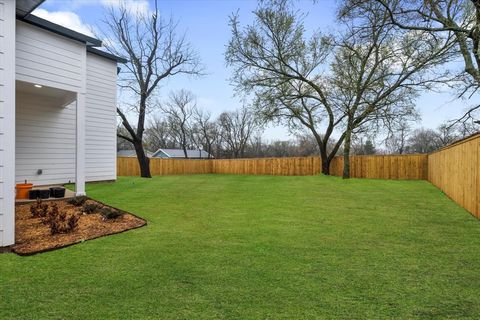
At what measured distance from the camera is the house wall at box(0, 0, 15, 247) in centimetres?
378

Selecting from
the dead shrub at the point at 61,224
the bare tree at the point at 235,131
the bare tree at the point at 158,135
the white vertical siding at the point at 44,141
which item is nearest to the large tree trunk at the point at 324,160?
the white vertical siding at the point at 44,141

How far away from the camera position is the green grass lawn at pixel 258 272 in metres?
2.45

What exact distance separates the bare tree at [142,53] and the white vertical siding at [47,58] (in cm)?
878

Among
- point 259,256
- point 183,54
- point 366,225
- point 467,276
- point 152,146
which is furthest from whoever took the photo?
point 152,146

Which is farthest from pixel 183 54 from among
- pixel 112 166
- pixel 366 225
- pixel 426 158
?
pixel 366 225

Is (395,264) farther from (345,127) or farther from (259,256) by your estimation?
(345,127)

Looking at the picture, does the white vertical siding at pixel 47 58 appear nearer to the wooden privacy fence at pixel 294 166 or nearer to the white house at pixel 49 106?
the white house at pixel 49 106

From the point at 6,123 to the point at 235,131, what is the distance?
41.4m

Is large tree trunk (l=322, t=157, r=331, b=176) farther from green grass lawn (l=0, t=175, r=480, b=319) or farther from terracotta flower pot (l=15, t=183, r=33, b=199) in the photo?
terracotta flower pot (l=15, t=183, r=33, b=199)

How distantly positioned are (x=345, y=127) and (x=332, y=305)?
15.8 m

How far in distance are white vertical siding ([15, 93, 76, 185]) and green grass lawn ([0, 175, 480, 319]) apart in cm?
516

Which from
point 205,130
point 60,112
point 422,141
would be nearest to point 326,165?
point 60,112

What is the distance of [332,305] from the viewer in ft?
8.22

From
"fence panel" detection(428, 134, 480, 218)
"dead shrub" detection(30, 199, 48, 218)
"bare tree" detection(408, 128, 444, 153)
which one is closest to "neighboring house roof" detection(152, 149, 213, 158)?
"bare tree" detection(408, 128, 444, 153)
